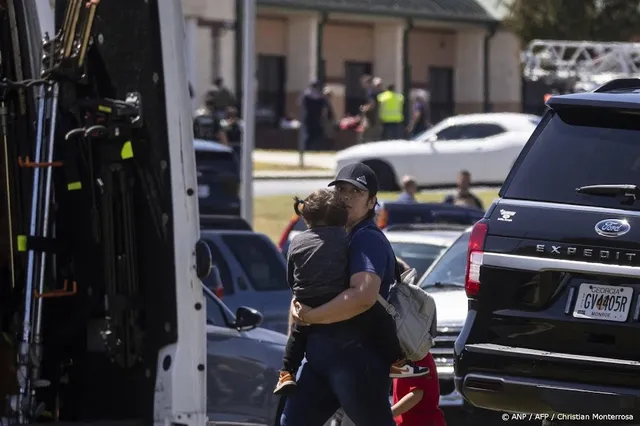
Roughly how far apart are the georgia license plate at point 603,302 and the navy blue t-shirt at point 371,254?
3.39ft

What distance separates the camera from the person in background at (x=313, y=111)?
32656mm

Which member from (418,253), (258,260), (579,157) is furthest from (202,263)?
(418,253)

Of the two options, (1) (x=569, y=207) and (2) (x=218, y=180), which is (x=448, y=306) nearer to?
(1) (x=569, y=207)

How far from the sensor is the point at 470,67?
153ft

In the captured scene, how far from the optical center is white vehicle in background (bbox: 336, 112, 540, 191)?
26125mm

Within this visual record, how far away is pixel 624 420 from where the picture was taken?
7.26m

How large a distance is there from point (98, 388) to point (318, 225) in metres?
1.82

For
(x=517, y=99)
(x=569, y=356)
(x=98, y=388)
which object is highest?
(x=98, y=388)

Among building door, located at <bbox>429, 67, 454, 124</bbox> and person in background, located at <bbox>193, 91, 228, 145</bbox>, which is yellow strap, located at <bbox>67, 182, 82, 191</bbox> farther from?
building door, located at <bbox>429, 67, 454, 124</bbox>

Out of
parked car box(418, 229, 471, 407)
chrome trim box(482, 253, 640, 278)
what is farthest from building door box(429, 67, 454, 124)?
chrome trim box(482, 253, 640, 278)

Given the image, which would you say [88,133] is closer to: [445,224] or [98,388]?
[98,388]

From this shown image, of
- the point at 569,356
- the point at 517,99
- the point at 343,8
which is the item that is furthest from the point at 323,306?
the point at 517,99

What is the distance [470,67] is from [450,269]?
117 ft

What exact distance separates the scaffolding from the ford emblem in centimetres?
2760
